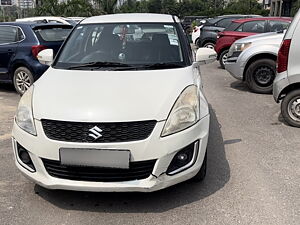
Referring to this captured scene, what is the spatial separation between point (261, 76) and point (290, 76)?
8.67ft

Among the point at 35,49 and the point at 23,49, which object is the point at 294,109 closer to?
the point at 35,49

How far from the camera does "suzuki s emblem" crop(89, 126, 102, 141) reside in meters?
3.11

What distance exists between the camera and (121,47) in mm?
4461

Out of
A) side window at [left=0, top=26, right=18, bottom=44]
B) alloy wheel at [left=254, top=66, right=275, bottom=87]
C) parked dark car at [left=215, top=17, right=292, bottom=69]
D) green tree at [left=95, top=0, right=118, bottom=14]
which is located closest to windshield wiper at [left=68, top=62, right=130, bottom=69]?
side window at [left=0, top=26, right=18, bottom=44]

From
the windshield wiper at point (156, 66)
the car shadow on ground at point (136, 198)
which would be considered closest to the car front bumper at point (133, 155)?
the car shadow on ground at point (136, 198)

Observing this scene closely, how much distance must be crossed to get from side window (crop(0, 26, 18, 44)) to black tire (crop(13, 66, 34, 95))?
0.66 metres

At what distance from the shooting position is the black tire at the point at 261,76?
8008mm

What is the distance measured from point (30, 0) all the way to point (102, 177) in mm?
49315

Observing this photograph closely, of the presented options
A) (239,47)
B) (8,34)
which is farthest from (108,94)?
(239,47)

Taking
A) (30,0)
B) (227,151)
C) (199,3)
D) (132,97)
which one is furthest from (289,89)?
(199,3)

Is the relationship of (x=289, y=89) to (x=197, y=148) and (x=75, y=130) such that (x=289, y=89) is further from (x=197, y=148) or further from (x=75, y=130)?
(x=75, y=130)

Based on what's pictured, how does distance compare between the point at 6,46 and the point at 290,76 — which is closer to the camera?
the point at 290,76

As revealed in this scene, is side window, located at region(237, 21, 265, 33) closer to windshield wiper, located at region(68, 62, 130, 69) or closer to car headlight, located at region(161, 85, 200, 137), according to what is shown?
windshield wiper, located at region(68, 62, 130, 69)

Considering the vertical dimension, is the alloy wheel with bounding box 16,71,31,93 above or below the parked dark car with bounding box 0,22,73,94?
below
